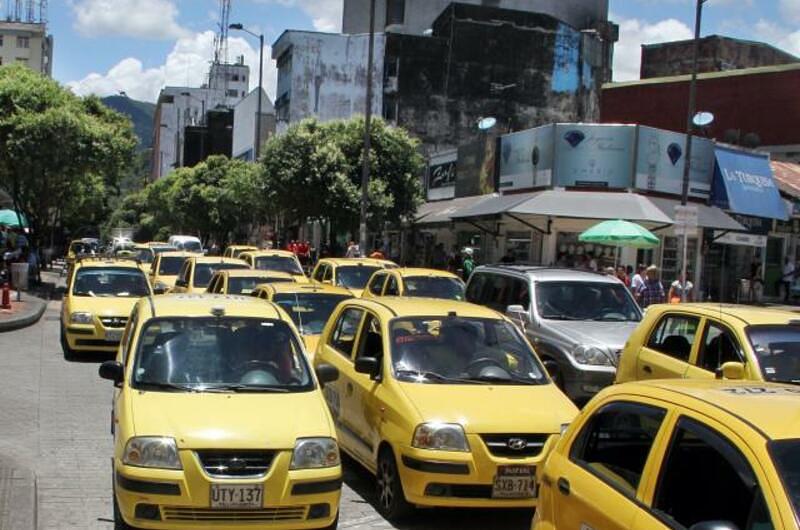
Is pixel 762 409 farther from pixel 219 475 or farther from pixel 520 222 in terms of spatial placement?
pixel 520 222

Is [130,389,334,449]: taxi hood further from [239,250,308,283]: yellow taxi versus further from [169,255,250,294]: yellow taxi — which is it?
[239,250,308,283]: yellow taxi

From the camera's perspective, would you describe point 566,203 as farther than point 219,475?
Yes

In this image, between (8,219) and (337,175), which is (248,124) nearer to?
(8,219)

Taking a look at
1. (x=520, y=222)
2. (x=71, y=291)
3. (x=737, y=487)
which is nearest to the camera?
(x=737, y=487)

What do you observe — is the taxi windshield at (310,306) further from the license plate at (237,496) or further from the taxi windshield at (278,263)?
the taxi windshield at (278,263)

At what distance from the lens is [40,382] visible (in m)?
12.7

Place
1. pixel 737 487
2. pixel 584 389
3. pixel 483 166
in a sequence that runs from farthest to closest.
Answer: pixel 483 166 → pixel 584 389 → pixel 737 487

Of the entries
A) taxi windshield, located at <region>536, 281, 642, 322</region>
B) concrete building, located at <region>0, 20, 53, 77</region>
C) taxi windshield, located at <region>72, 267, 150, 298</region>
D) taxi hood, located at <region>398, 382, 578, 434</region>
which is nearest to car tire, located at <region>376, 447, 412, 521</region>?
taxi hood, located at <region>398, 382, 578, 434</region>

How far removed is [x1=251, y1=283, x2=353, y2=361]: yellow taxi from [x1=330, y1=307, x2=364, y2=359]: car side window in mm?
2577

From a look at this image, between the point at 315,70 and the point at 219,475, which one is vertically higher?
the point at 315,70

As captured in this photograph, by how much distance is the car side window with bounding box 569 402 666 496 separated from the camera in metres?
4.08

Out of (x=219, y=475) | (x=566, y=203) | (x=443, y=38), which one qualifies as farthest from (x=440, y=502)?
(x=443, y=38)

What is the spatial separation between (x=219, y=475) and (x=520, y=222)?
23413 mm

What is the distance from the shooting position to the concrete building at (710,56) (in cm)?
4728
